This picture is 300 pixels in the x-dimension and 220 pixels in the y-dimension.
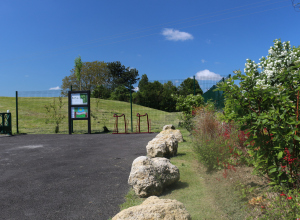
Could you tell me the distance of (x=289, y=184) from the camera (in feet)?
10.2

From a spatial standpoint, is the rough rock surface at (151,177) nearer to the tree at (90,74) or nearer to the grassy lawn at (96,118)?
the grassy lawn at (96,118)

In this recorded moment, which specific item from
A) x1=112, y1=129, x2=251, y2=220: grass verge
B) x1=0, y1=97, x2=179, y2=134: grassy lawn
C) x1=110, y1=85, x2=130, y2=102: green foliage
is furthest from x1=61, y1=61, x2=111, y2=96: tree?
x1=112, y1=129, x2=251, y2=220: grass verge

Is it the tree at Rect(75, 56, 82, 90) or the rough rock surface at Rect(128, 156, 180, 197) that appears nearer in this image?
the rough rock surface at Rect(128, 156, 180, 197)

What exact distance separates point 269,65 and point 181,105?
25.5 feet

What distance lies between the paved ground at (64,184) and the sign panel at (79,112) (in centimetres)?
644

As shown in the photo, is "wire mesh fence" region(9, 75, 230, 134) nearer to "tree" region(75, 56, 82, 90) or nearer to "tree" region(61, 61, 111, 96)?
"tree" region(75, 56, 82, 90)

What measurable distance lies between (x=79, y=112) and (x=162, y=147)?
928 centimetres

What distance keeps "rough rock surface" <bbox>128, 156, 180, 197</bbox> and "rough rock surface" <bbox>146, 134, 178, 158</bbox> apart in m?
1.77

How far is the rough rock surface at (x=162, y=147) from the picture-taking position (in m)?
6.12

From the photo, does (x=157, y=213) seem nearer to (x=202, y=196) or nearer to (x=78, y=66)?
(x=202, y=196)

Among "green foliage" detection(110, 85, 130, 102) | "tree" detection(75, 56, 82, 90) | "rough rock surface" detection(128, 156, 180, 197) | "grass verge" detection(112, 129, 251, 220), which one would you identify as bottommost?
"grass verge" detection(112, 129, 251, 220)

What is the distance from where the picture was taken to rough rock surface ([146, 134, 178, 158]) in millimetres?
6117

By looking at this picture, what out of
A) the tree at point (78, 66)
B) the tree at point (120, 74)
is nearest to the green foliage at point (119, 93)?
the tree at point (78, 66)

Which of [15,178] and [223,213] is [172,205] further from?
[15,178]
